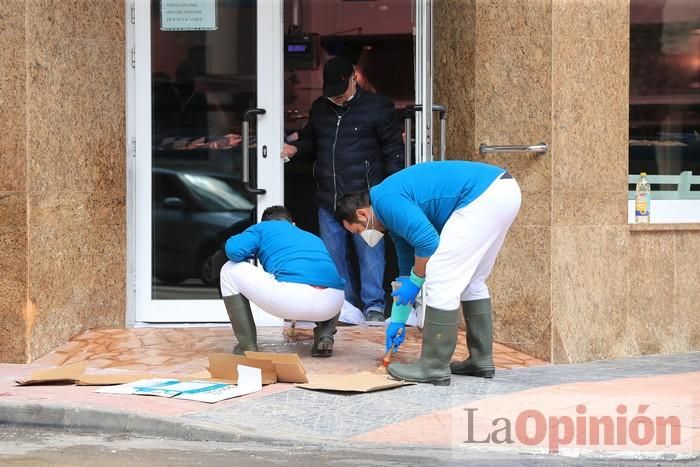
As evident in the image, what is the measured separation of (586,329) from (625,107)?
160 centimetres

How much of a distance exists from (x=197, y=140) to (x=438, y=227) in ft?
9.04

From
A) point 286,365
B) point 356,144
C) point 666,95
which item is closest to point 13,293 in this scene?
point 286,365

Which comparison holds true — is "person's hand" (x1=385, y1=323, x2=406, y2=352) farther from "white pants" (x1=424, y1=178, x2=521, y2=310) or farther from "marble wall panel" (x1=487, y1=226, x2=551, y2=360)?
"marble wall panel" (x1=487, y1=226, x2=551, y2=360)

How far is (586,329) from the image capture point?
27.6 feet

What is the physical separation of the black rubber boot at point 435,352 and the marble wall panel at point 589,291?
152 cm

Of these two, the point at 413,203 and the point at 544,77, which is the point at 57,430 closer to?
the point at 413,203

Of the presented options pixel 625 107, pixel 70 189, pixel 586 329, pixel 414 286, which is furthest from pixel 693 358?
pixel 70 189

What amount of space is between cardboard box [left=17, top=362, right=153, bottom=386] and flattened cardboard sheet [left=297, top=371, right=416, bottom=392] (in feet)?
3.47

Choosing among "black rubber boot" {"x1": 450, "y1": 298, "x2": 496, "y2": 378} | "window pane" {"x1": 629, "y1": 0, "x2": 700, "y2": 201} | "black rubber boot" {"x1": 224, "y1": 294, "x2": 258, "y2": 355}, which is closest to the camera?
"black rubber boot" {"x1": 450, "y1": 298, "x2": 496, "y2": 378}

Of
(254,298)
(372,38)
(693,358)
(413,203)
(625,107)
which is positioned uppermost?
(372,38)

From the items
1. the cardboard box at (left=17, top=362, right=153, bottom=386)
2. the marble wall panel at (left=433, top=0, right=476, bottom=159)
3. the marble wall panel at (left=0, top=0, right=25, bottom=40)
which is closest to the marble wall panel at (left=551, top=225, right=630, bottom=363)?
the marble wall panel at (left=433, top=0, right=476, bottom=159)

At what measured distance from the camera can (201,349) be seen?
321 inches

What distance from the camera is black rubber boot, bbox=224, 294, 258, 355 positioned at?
7.56 metres

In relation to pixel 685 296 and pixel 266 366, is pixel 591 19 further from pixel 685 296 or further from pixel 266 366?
pixel 266 366
